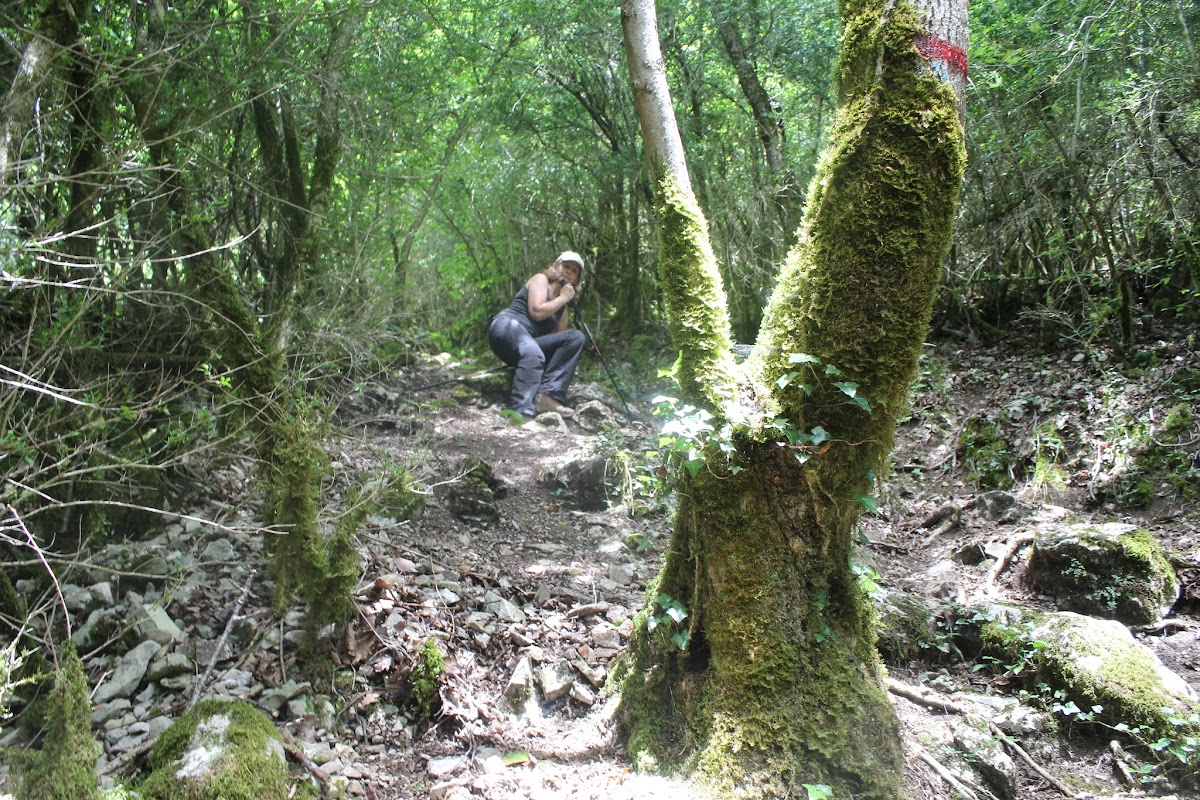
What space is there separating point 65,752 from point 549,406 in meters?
5.45

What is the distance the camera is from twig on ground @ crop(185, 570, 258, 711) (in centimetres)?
281

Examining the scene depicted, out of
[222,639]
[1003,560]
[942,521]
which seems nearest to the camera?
[222,639]

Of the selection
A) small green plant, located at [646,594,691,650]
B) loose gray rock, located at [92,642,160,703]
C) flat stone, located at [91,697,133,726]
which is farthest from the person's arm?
flat stone, located at [91,697,133,726]

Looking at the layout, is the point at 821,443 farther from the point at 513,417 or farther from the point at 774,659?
the point at 513,417

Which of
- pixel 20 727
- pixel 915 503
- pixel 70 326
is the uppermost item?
pixel 70 326

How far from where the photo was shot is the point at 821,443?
2.25 m

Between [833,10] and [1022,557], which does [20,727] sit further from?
[833,10]

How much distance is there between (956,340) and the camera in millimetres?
7344

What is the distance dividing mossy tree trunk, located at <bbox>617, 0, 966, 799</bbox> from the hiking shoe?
15.7ft

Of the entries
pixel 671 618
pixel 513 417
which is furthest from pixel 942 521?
pixel 513 417

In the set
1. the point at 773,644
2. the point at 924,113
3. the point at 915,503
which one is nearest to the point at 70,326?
the point at 773,644

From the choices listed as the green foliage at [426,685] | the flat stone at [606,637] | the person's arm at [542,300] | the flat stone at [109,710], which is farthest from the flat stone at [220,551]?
the person's arm at [542,300]

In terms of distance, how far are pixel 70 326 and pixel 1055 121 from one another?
672 centimetres

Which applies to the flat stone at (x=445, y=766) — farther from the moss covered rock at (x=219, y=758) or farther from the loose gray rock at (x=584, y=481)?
the loose gray rock at (x=584, y=481)
